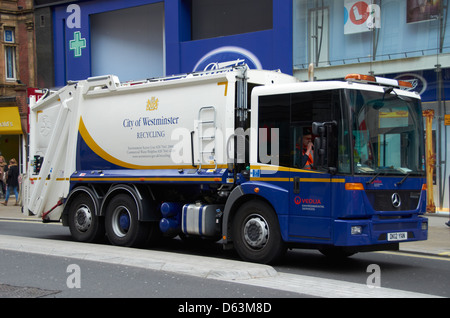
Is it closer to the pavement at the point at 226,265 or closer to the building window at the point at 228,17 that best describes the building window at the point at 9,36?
the building window at the point at 228,17

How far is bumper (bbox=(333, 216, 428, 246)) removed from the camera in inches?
317

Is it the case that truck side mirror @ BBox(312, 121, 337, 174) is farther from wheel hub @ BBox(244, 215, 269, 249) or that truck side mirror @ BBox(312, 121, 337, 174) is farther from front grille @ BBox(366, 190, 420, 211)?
wheel hub @ BBox(244, 215, 269, 249)

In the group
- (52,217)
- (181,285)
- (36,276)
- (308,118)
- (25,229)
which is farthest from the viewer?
(25,229)

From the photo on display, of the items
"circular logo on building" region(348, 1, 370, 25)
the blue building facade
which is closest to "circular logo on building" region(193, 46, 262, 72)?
the blue building facade

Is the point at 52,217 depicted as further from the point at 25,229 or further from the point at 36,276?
the point at 36,276

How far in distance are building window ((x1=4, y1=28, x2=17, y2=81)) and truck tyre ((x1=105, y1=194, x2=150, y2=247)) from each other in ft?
64.1

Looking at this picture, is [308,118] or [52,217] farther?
[52,217]

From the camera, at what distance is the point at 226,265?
322 inches

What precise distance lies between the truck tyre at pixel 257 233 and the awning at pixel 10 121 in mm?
20873

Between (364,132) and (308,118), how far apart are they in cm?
81

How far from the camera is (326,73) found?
16.8 meters

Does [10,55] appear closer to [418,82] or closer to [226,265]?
[418,82]

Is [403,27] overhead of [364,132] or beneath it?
overhead

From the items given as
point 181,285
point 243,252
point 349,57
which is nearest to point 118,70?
point 349,57
